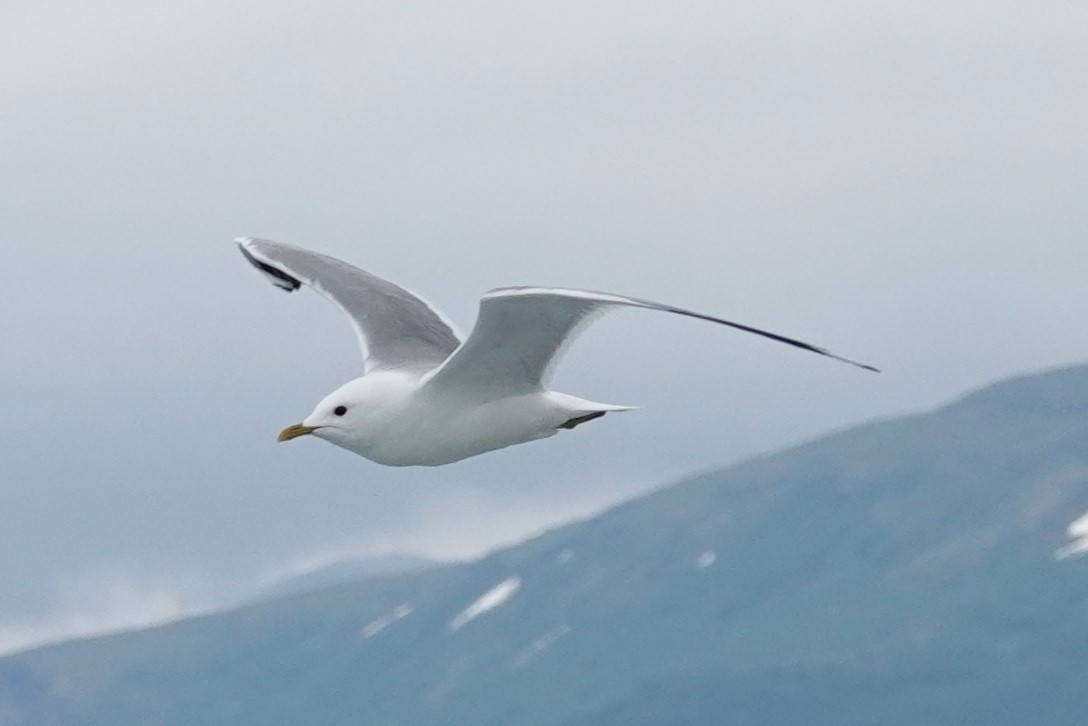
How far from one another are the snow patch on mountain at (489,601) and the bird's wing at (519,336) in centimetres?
13271

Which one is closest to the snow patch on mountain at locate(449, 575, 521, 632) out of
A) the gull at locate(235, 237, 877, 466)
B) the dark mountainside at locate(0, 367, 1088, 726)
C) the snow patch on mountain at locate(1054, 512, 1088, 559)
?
the dark mountainside at locate(0, 367, 1088, 726)

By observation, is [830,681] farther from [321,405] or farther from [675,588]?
[321,405]

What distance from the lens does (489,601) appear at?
483 feet

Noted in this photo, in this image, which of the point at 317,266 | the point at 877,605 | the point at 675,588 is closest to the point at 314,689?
the point at 675,588

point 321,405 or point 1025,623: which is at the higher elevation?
point 321,405

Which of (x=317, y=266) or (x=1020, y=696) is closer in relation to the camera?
(x=317, y=266)

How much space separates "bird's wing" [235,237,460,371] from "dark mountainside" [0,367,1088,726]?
92.8m

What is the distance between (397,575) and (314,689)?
13.8 metres

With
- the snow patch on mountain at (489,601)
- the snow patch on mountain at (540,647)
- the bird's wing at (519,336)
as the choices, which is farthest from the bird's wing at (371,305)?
the snow patch on mountain at (489,601)

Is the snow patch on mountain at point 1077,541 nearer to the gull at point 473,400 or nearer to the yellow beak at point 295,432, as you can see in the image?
the gull at point 473,400

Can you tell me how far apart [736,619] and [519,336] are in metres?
120

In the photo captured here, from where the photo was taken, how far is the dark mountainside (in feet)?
363

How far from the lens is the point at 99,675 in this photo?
137m

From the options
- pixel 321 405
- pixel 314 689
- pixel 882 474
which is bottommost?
pixel 314 689
